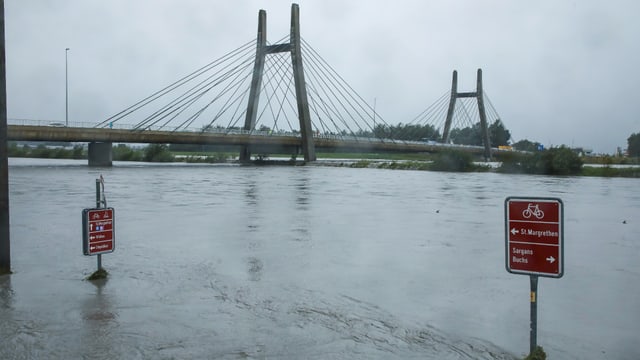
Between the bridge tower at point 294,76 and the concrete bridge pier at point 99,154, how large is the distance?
47.6 feet

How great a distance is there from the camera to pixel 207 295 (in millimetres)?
8148

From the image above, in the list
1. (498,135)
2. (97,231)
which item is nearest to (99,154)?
(97,231)

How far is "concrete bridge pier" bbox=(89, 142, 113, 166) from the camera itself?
63531mm

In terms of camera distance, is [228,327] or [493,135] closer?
[228,327]

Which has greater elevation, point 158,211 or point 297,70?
point 297,70

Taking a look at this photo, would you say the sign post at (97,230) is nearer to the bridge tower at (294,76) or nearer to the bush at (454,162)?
the bush at (454,162)

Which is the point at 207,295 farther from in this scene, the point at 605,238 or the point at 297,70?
the point at 297,70

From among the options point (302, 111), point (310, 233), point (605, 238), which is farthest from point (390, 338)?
point (302, 111)

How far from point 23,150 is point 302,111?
Result: 45.8m

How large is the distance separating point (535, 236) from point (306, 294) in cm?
353

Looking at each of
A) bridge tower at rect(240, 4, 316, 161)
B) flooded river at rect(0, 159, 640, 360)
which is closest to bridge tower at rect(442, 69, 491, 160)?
bridge tower at rect(240, 4, 316, 161)

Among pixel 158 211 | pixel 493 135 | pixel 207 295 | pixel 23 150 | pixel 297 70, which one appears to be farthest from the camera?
pixel 493 135

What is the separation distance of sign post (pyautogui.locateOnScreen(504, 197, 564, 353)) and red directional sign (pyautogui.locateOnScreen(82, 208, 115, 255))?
212 inches

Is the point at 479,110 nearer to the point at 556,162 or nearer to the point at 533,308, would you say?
the point at 556,162
